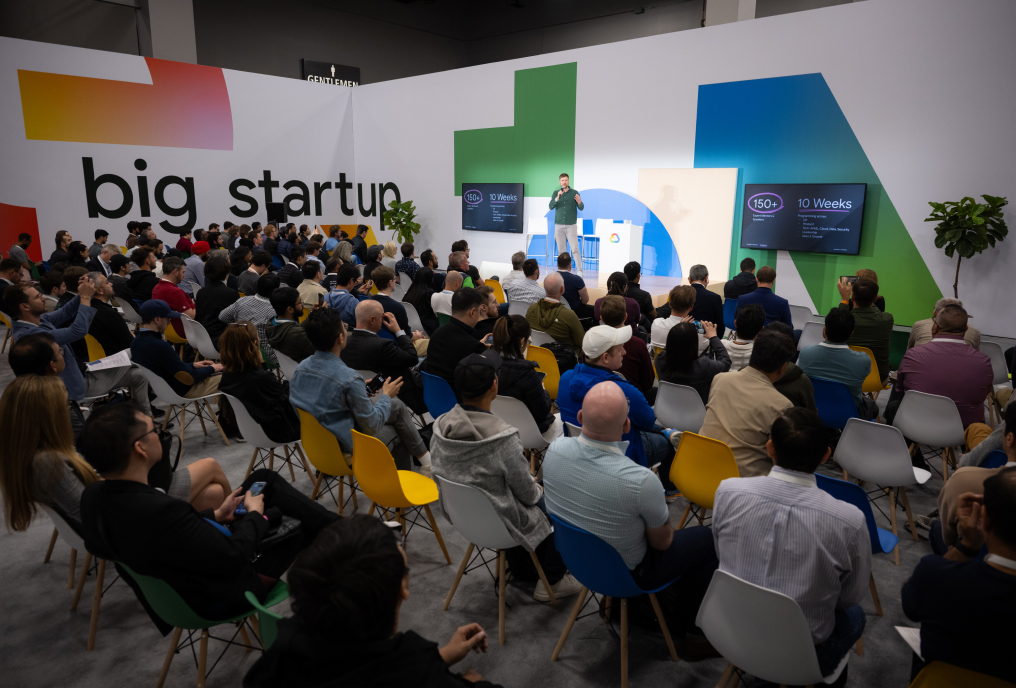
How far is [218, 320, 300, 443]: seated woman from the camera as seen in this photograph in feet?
12.0

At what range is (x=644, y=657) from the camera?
2631mm

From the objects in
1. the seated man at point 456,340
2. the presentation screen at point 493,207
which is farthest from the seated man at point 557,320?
the presentation screen at point 493,207

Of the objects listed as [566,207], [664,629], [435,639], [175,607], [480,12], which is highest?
[480,12]

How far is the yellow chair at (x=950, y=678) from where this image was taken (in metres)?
1.62

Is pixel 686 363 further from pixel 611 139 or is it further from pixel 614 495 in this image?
pixel 611 139

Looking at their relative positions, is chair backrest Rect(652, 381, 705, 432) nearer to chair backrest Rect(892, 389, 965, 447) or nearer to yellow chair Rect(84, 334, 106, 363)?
chair backrest Rect(892, 389, 965, 447)

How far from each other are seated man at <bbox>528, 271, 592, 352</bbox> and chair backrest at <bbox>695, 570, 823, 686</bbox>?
328 cm

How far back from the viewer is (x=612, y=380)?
130 inches

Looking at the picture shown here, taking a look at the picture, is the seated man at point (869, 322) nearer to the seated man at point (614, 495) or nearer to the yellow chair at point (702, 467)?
the yellow chair at point (702, 467)

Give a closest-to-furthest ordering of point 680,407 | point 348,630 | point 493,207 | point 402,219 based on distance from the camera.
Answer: point 348,630 < point 680,407 < point 493,207 < point 402,219

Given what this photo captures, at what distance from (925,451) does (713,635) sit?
155 inches

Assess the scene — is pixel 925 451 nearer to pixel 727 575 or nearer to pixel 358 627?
pixel 727 575

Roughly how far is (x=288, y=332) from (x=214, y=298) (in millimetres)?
1669

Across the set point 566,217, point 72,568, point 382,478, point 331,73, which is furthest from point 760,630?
point 331,73
